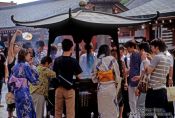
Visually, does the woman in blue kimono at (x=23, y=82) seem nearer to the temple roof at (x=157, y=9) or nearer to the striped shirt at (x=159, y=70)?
the striped shirt at (x=159, y=70)

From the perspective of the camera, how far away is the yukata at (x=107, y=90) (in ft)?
26.5

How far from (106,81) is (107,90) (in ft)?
0.55

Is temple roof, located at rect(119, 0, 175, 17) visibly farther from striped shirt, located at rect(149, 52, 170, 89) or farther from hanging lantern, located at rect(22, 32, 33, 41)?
hanging lantern, located at rect(22, 32, 33, 41)

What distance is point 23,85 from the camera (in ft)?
25.9

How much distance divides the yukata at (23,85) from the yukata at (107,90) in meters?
1.18

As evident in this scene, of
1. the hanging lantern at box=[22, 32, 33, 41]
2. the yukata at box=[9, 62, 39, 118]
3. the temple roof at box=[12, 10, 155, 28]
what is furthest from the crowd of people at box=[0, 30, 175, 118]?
the hanging lantern at box=[22, 32, 33, 41]

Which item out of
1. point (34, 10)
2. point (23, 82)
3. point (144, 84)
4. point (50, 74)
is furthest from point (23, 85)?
point (34, 10)

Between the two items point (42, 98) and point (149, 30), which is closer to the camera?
point (42, 98)

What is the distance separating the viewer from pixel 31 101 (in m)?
8.01

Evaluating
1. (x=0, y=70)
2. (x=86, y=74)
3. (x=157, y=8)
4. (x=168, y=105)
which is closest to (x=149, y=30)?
(x=157, y=8)

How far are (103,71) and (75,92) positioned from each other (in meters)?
0.72

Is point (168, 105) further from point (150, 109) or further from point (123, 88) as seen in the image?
point (123, 88)

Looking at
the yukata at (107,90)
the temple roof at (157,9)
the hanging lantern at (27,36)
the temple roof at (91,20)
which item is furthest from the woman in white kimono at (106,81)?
the hanging lantern at (27,36)

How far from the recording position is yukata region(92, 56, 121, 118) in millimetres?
8070
